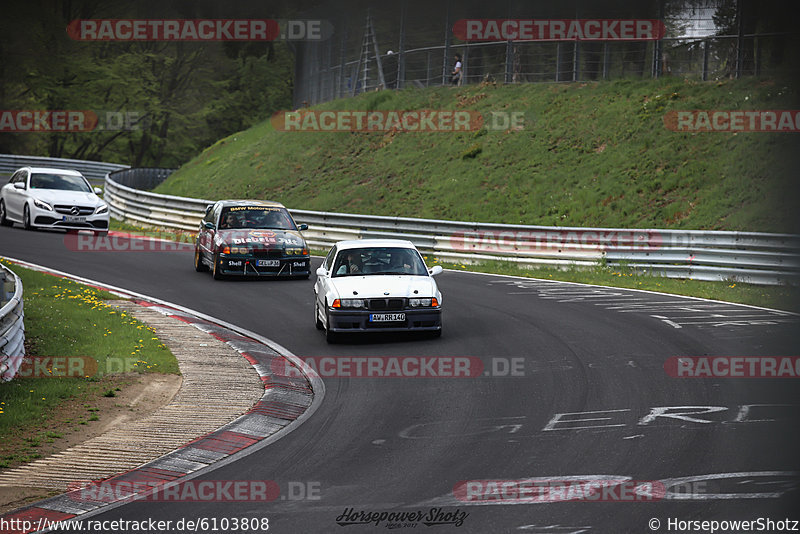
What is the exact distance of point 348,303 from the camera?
45.0 feet

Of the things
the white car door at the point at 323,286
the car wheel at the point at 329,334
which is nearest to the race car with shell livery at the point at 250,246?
the white car door at the point at 323,286

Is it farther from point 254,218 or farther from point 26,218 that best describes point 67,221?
point 254,218

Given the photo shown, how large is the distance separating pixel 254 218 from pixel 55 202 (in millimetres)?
8685

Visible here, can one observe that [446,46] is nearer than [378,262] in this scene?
No

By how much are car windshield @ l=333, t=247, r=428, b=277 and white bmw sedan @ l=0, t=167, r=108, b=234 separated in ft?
47.5

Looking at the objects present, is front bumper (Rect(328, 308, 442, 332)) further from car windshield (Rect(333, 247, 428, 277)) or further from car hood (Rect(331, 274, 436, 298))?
car windshield (Rect(333, 247, 428, 277))

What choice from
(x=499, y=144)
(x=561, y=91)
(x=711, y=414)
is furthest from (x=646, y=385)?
(x=561, y=91)

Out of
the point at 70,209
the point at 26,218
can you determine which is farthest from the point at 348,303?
the point at 26,218

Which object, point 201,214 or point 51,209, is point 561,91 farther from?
point 51,209

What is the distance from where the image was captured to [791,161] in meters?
3.87

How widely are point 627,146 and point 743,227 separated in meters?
7.28

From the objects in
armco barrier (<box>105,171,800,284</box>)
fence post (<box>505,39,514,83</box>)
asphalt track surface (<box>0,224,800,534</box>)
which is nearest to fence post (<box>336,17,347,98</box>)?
fence post (<box>505,39,514,83</box>)

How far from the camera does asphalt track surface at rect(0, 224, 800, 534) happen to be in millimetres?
6773

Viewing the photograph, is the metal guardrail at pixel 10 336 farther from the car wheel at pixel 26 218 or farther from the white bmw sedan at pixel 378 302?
the car wheel at pixel 26 218
